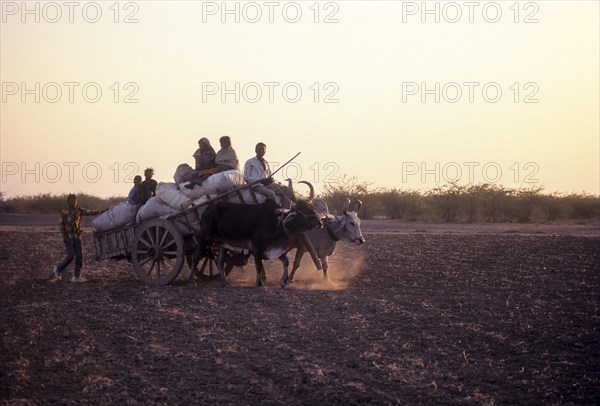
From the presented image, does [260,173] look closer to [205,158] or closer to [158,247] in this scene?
[205,158]

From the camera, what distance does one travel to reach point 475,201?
169ft

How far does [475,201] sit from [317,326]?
133ft

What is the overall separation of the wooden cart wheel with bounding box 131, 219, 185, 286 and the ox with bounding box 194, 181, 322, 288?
0.48 m

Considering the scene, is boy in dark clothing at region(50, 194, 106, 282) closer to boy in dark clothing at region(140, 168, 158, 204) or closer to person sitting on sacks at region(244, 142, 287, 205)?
boy in dark clothing at region(140, 168, 158, 204)

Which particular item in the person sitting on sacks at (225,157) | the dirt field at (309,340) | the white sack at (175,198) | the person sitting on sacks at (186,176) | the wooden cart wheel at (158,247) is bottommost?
the dirt field at (309,340)

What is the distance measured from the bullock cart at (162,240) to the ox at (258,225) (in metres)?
0.28

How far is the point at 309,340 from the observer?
11.2 metres

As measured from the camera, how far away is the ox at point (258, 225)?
15.8 m

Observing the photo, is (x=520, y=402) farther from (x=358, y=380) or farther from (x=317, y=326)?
(x=317, y=326)

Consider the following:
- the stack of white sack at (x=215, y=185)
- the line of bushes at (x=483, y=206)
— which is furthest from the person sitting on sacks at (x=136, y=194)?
the line of bushes at (x=483, y=206)

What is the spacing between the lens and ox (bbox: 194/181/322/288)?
51.8 feet

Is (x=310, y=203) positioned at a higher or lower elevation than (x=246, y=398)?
higher

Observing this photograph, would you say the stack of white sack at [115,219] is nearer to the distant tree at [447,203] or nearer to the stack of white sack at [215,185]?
the stack of white sack at [215,185]

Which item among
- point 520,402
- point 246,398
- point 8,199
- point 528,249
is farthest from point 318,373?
point 8,199
